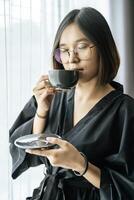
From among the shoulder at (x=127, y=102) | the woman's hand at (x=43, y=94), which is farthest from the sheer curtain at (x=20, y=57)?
the shoulder at (x=127, y=102)

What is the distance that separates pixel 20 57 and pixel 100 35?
518mm

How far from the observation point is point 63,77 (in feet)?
3.64

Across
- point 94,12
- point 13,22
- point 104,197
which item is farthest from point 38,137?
point 13,22

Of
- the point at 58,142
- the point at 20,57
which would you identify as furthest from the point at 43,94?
the point at 20,57

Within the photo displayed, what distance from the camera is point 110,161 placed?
1126 millimetres

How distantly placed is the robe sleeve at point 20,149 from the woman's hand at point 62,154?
28 cm

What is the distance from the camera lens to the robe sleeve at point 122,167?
108 cm

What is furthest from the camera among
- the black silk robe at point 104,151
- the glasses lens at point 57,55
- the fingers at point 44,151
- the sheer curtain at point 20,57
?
the sheer curtain at point 20,57

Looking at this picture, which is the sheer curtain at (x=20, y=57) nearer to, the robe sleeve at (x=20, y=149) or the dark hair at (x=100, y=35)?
the robe sleeve at (x=20, y=149)

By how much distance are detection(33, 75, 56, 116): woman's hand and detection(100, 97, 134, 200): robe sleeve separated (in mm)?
259

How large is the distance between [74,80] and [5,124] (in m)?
0.53

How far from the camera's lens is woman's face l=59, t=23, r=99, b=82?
1.14 metres

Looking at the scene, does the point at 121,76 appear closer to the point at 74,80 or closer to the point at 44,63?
the point at 44,63

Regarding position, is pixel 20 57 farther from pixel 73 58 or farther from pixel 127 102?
pixel 127 102
